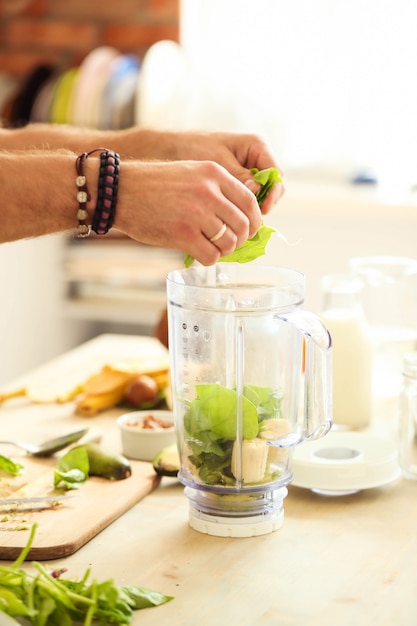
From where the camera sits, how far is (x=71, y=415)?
167 centimetres

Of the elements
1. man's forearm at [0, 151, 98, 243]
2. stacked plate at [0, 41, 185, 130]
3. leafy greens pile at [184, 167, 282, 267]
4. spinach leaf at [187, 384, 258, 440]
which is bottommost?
spinach leaf at [187, 384, 258, 440]

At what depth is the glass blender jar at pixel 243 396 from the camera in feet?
3.83

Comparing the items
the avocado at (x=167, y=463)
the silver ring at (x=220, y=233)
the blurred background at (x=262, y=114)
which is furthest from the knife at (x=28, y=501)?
the blurred background at (x=262, y=114)

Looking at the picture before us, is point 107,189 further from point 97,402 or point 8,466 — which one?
point 97,402

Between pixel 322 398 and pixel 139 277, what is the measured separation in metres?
2.22

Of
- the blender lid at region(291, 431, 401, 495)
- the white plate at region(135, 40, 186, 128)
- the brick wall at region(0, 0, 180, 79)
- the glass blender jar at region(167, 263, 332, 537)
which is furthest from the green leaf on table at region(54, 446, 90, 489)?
the brick wall at region(0, 0, 180, 79)

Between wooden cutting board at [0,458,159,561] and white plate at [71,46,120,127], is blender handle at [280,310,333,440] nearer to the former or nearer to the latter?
wooden cutting board at [0,458,159,561]

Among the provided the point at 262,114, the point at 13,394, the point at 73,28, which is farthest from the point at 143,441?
the point at 73,28

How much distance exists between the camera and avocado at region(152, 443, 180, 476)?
53.2 inches

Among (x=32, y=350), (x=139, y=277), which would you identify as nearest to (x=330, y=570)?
(x=139, y=277)

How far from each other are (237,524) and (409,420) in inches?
12.7

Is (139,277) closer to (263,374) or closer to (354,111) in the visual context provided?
(354,111)

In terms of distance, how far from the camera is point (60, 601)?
947mm

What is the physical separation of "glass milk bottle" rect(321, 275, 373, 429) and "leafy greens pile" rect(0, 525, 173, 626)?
688 mm
